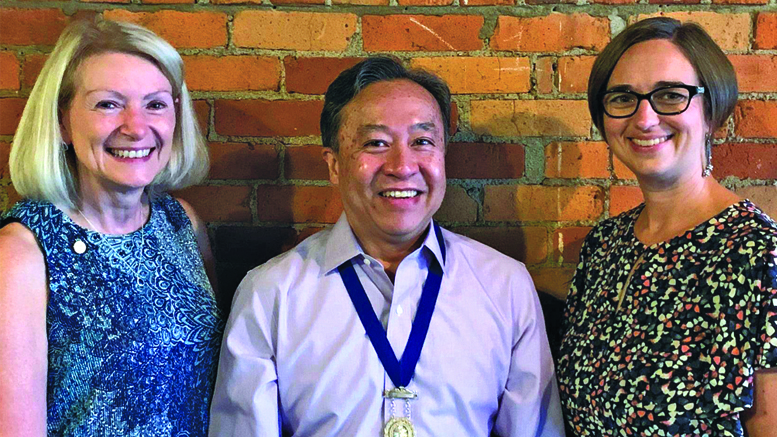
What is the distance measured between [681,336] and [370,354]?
2.43 feet

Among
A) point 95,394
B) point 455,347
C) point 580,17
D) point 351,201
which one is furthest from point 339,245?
point 580,17

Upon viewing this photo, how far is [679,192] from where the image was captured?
163cm

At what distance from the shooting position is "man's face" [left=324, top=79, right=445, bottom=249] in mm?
1737

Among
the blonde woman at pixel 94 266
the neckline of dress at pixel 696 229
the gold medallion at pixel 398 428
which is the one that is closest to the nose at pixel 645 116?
the neckline of dress at pixel 696 229

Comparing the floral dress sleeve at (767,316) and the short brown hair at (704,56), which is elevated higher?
the short brown hair at (704,56)

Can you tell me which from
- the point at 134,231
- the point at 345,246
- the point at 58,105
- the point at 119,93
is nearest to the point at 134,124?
the point at 119,93

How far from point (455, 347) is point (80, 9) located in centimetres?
156

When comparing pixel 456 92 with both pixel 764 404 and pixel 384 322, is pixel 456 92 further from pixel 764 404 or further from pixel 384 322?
pixel 764 404

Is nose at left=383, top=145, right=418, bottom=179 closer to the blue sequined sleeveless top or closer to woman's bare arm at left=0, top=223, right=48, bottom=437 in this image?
the blue sequined sleeveless top

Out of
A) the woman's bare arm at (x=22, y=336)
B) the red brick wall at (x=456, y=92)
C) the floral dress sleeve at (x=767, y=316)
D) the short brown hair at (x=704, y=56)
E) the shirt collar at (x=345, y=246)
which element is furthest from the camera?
the red brick wall at (x=456, y=92)

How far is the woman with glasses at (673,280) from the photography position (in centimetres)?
136

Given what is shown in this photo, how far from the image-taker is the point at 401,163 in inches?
67.5

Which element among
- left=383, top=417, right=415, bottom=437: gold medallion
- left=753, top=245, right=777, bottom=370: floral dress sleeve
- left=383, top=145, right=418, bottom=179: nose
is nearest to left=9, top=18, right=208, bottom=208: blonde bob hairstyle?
left=383, top=145, right=418, bottom=179: nose

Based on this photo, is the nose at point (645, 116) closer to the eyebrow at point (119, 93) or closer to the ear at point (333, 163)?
the ear at point (333, 163)
